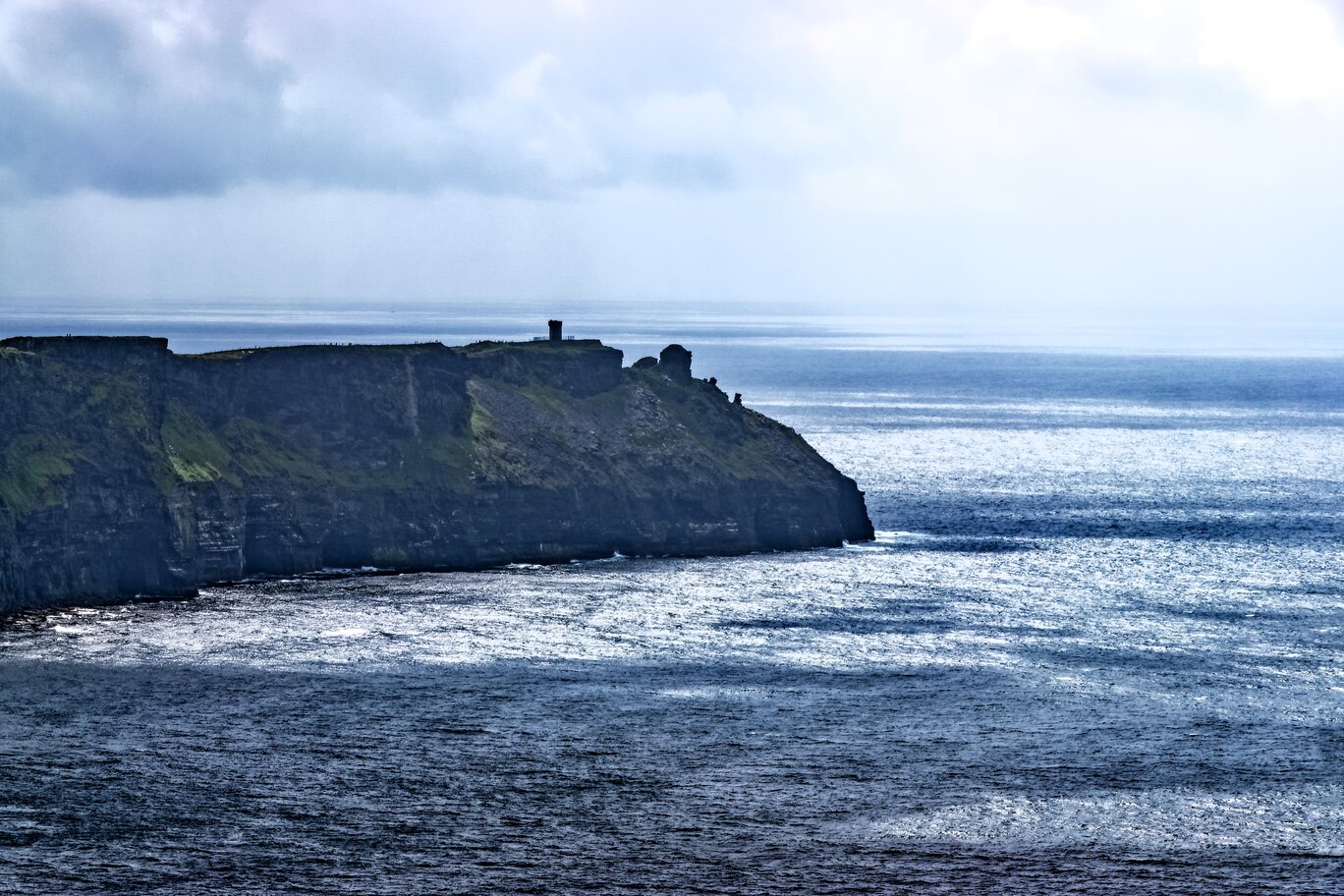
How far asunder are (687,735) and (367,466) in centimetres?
6332

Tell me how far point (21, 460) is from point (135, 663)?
28.1m

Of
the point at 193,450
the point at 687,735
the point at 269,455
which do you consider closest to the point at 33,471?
the point at 193,450

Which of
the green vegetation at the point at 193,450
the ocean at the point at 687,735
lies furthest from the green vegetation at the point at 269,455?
the ocean at the point at 687,735

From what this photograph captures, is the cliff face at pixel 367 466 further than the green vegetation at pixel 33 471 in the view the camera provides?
Yes

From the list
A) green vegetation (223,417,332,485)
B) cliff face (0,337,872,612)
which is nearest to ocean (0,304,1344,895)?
cliff face (0,337,872,612)

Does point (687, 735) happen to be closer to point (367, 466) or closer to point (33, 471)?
point (33, 471)

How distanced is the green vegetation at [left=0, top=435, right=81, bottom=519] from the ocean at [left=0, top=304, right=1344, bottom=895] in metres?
9.13

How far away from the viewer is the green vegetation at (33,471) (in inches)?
Result: 5059

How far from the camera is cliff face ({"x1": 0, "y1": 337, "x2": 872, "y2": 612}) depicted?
133625mm

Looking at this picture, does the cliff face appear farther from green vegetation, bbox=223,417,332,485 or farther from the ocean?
the ocean

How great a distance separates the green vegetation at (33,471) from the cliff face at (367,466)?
158 mm

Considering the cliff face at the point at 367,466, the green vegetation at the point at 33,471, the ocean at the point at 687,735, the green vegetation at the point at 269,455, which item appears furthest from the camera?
the green vegetation at the point at 269,455

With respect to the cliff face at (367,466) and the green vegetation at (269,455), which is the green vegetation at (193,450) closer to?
the cliff face at (367,466)

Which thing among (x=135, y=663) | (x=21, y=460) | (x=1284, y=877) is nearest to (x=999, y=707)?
(x=1284, y=877)
